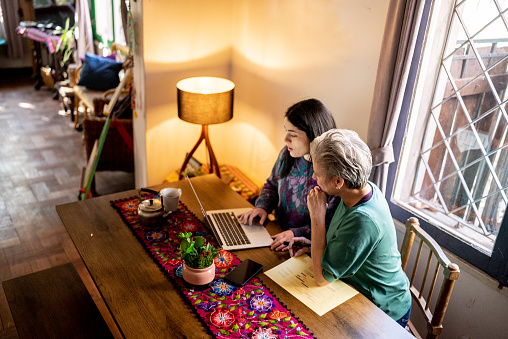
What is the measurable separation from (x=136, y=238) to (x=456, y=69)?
1.65 m

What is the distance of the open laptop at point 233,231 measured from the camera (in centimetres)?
190

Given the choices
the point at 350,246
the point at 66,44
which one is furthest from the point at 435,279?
the point at 66,44


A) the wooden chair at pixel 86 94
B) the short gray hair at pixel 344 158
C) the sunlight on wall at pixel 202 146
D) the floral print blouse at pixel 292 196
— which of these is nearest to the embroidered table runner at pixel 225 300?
the floral print blouse at pixel 292 196

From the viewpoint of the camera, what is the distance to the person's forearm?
165cm

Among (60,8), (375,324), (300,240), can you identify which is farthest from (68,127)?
(375,324)

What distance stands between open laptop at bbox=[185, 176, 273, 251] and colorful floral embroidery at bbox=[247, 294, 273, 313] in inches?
12.6

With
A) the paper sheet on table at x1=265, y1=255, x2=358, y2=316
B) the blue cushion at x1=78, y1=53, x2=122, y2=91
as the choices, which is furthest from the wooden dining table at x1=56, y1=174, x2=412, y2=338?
the blue cushion at x1=78, y1=53, x2=122, y2=91

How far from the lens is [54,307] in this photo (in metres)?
1.95

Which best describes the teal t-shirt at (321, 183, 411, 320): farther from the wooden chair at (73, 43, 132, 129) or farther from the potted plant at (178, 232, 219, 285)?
the wooden chair at (73, 43, 132, 129)

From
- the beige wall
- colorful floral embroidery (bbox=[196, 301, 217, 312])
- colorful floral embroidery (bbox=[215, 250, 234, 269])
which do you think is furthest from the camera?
the beige wall

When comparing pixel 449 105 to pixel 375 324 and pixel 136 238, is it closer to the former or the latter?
pixel 375 324

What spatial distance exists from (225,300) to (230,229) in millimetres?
465

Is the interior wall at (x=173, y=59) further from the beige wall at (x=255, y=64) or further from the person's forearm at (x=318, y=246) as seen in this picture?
the person's forearm at (x=318, y=246)

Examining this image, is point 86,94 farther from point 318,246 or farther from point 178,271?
point 318,246
